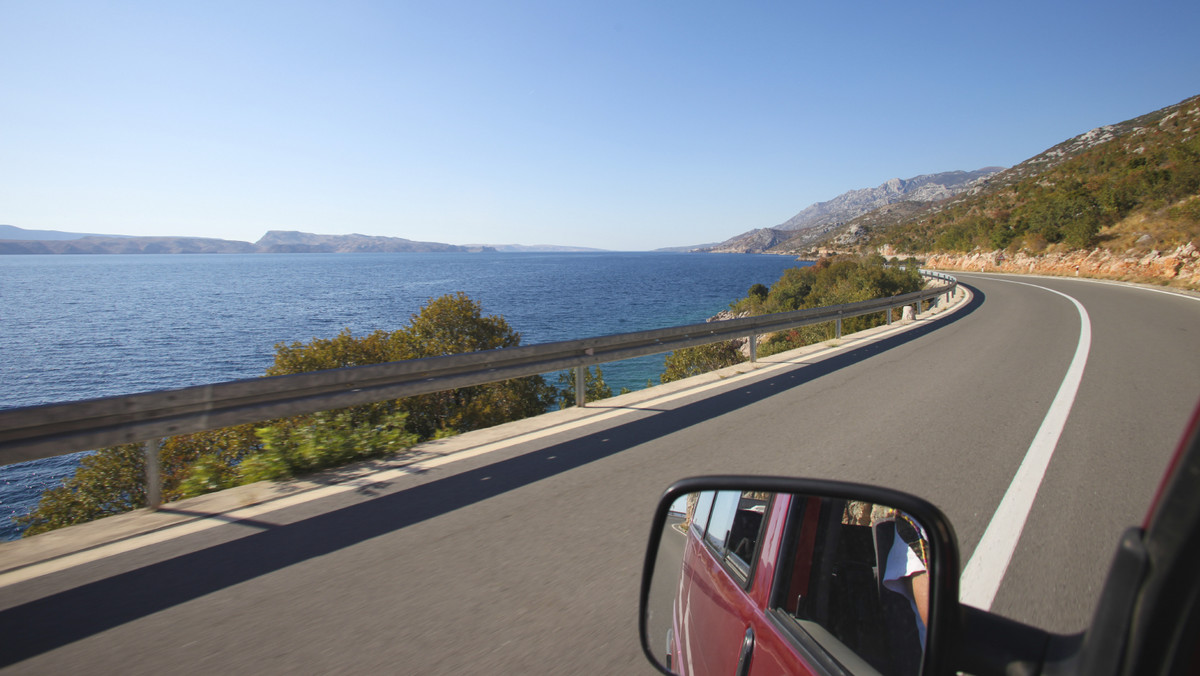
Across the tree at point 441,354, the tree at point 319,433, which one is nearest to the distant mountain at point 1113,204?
the tree at point 441,354

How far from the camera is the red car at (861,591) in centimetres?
79

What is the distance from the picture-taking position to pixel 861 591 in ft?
4.91

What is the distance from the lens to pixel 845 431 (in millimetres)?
6305

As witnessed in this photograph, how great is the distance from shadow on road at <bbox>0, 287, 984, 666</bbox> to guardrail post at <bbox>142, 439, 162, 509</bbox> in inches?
43.6

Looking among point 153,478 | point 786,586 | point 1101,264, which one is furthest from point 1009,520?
point 1101,264

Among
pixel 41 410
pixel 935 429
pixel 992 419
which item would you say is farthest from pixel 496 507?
pixel 992 419

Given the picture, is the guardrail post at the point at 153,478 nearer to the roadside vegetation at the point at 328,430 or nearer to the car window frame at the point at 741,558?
the roadside vegetation at the point at 328,430

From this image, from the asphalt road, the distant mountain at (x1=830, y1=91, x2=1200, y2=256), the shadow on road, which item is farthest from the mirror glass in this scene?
the distant mountain at (x1=830, y1=91, x2=1200, y2=256)

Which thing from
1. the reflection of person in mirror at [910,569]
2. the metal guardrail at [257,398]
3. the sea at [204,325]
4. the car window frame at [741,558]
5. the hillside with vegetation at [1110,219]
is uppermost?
the hillside with vegetation at [1110,219]

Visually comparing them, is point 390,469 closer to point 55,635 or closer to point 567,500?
point 567,500

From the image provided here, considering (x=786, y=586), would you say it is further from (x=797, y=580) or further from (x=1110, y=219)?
(x=1110, y=219)

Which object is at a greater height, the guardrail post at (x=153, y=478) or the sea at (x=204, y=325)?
the guardrail post at (x=153, y=478)

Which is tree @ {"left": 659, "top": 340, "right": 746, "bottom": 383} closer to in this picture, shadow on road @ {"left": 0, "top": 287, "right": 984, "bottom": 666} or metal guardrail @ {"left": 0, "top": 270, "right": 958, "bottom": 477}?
metal guardrail @ {"left": 0, "top": 270, "right": 958, "bottom": 477}

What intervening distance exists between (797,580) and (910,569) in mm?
302
